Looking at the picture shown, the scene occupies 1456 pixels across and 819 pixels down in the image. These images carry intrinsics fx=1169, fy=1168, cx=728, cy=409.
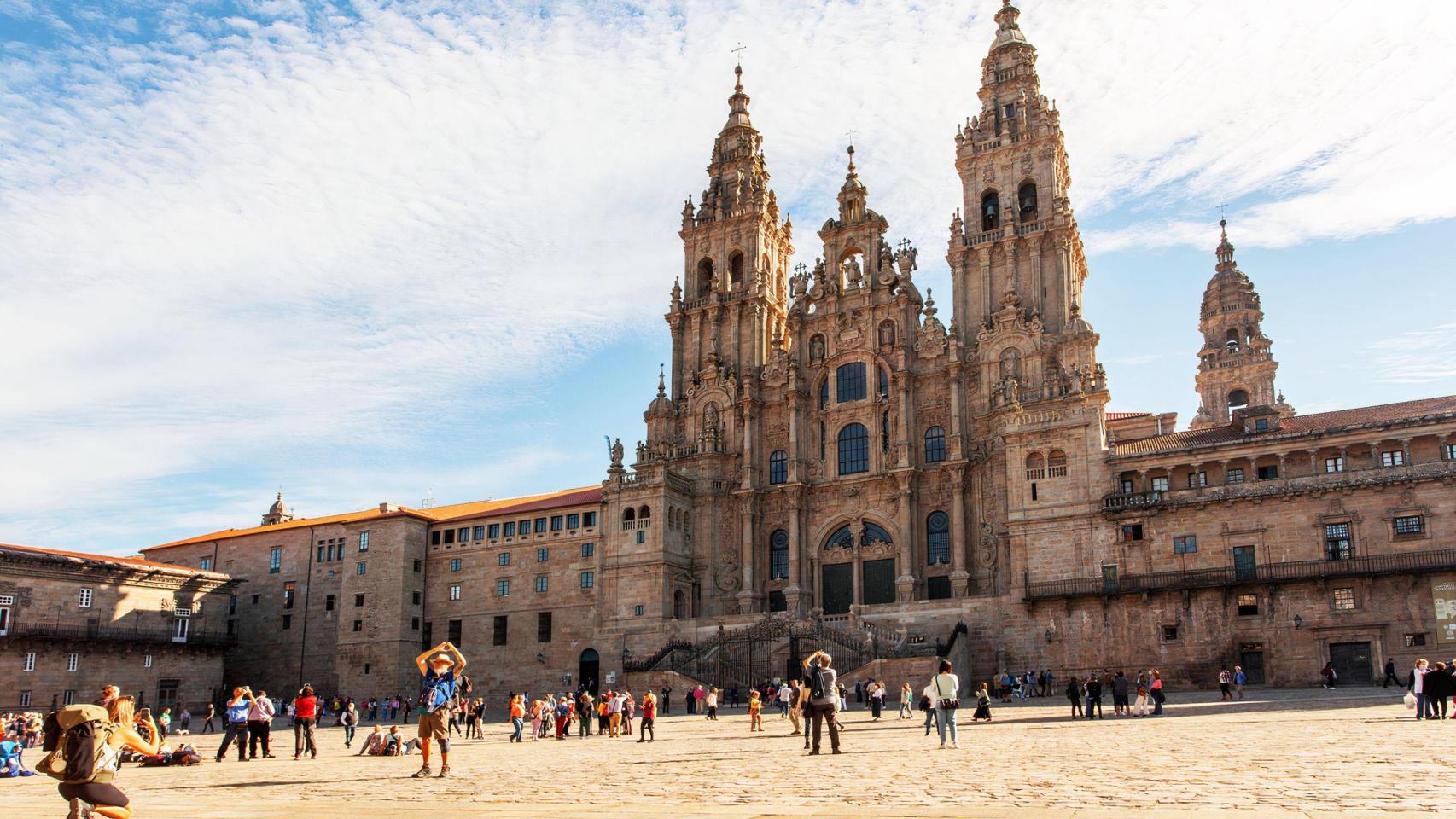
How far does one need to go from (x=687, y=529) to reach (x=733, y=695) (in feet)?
53.2

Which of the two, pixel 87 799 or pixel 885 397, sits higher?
pixel 885 397

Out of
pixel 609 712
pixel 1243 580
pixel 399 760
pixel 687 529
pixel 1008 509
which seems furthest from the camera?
pixel 687 529

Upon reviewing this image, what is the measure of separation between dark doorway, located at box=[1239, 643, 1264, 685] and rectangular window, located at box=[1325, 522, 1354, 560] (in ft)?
15.7

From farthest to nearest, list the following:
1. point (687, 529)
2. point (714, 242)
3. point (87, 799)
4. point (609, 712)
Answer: point (714, 242) → point (687, 529) → point (609, 712) → point (87, 799)

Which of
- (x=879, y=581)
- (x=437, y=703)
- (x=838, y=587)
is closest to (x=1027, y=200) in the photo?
(x=879, y=581)

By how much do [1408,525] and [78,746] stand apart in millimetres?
50173

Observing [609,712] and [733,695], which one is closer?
[609,712]

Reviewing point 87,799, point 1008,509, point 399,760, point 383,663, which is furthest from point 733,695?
point 87,799

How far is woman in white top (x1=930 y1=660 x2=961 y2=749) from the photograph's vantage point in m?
20.6

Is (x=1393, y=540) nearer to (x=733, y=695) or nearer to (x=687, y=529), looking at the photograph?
(x=733, y=695)

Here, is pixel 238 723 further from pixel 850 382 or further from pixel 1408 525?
pixel 850 382

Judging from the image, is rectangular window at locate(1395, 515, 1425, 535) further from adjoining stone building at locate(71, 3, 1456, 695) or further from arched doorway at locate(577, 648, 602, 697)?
arched doorway at locate(577, 648, 602, 697)

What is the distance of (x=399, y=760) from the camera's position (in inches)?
899

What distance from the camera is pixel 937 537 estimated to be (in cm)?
6097
